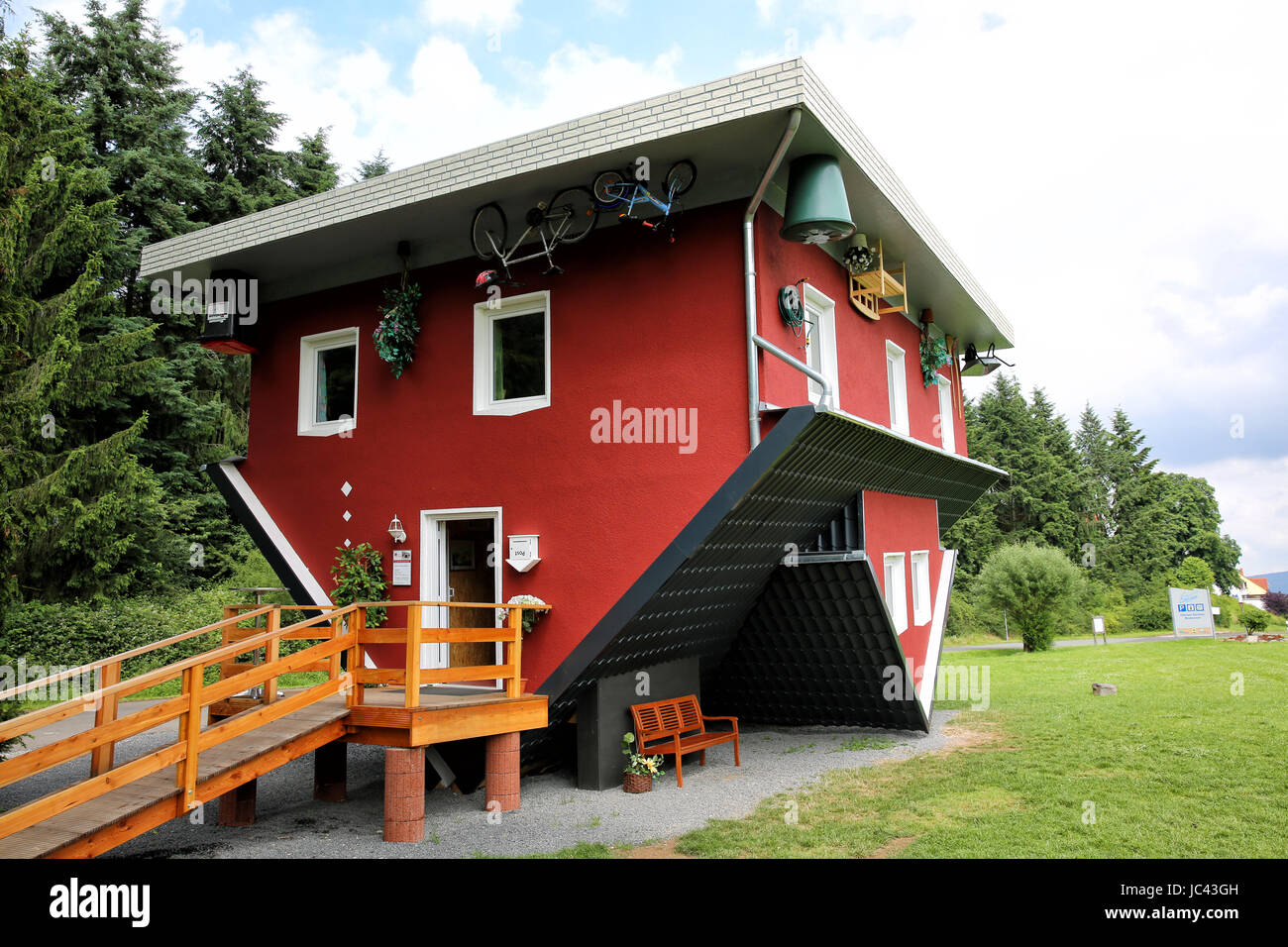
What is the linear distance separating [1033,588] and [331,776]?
74.1ft

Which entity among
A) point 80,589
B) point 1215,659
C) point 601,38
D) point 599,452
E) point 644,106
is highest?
point 601,38

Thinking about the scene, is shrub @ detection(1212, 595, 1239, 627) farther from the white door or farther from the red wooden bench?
the white door

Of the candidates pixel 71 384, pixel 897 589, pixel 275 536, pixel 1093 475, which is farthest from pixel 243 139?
pixel 1093 475

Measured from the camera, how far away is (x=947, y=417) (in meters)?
14.5

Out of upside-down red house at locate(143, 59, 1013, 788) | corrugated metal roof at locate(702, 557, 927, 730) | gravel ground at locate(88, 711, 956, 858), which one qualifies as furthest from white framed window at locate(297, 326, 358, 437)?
corrugated metal roof at locate(702, 557, 927, 730)

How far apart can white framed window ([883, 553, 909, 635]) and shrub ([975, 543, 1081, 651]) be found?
1692 centimetres

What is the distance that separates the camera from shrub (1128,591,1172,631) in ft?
122

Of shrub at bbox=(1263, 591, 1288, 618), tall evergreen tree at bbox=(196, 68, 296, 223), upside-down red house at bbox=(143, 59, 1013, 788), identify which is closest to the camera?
upside-down red house at bbox=(143, 59, 1013, 788)

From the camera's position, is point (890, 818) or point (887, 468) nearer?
point (890, 818)

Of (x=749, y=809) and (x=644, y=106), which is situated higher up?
(x=644, y=106)
